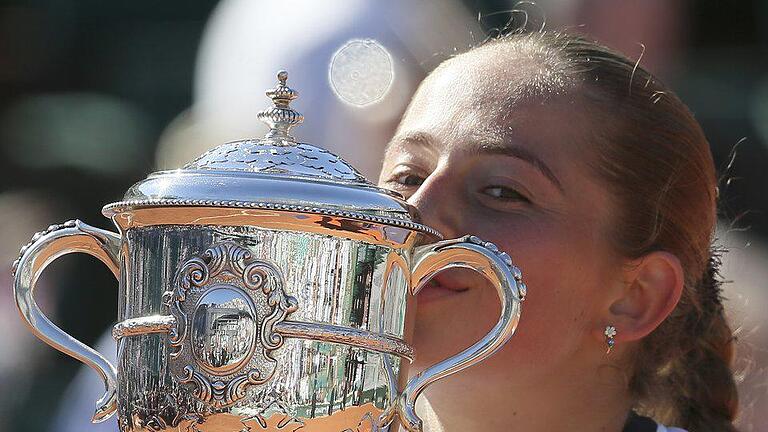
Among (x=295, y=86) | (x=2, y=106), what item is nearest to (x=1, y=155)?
(x=2, y=106)

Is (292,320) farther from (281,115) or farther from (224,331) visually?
(281,115)

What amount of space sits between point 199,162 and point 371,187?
0.18m

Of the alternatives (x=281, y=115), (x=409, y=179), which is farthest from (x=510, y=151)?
(x=281, y=115)

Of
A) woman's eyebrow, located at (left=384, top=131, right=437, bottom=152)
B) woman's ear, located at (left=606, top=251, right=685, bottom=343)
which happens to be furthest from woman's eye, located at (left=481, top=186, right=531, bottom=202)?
woman's ear, located at (left=606, top=251, right=685, bottom=343)

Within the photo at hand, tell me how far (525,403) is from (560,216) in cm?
27

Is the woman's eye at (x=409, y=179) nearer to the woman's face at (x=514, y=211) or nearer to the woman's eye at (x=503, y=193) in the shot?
the woman's face at (x=514, y=211)

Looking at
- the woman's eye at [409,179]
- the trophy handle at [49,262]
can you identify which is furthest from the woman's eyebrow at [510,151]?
the trophy handle at [49,262]

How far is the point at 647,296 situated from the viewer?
2189 mm

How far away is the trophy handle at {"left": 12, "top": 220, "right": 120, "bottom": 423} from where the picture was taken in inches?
62.3

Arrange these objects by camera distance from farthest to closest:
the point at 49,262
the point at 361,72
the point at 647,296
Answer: the point at 361,72
the point at 647,296
the point at 49,262

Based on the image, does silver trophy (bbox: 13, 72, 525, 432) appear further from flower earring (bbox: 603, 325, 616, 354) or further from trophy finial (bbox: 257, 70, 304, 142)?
flower earring (bbox: 603, 325, 616, 354)

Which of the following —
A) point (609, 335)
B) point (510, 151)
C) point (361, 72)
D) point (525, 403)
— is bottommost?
point (525, 403)

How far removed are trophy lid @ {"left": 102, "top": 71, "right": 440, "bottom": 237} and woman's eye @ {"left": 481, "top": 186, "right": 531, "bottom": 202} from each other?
418 mm

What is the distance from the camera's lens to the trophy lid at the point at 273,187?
1.50 metres
